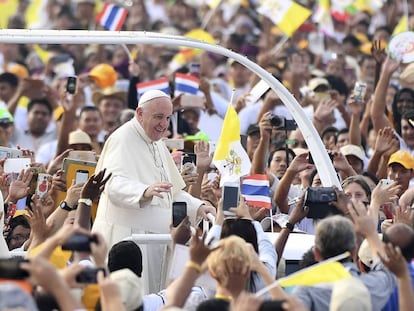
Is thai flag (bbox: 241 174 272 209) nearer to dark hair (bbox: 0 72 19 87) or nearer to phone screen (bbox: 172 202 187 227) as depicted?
phone screen (bbox: 172 202 187 227)

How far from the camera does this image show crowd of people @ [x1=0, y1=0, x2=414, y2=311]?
26.2ft

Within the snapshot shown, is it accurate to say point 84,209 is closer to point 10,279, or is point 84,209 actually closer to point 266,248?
point 266,248

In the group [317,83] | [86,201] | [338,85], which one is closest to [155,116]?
[86,201]

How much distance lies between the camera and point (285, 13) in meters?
18.5

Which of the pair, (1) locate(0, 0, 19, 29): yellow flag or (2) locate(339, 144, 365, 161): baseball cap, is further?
(1) locate(0, 0, 19, 29): yellow flag

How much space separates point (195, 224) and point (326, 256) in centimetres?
298

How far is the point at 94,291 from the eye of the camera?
8281 millimetres

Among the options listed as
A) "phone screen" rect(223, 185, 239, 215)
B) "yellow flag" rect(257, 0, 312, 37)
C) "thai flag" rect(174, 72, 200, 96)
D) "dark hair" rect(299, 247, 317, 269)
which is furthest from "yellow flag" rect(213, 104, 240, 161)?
"yellow flag" rect(257, 0, 312, 37)

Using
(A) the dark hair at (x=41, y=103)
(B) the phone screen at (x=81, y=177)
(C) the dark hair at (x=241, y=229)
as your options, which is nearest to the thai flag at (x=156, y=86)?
(A) the dark hair at (x=41, y=103)

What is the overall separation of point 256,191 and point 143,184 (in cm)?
86

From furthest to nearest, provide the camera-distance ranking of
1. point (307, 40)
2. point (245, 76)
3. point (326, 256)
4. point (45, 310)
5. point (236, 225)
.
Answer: point (307, 40) → point (245, 76) → point (236, 225) → point (326, 256) → point (45, 310)

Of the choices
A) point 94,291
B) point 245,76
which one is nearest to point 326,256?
point 94,291

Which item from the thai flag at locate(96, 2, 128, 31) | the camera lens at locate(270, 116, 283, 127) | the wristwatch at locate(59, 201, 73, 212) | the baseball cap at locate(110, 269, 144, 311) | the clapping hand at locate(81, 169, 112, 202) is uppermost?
the thai flag at locate(96, 2, 128, 31)

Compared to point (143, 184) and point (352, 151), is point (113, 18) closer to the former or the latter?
point (352, 151)
